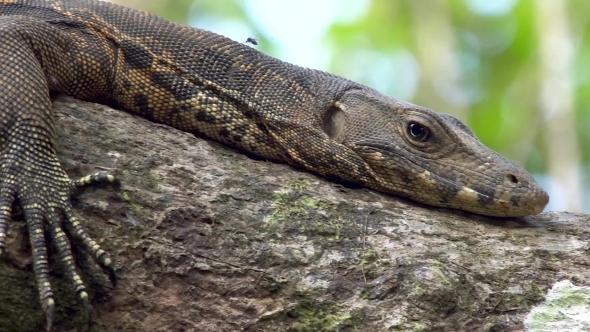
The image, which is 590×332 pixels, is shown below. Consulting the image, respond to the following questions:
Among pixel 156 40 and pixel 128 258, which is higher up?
pixel 156 40

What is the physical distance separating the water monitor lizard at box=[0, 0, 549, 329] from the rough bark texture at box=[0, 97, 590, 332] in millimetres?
291

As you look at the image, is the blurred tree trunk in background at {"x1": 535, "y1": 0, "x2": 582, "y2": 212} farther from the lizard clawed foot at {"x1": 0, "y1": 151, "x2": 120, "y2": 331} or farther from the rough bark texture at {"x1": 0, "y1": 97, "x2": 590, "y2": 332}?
the lizard clawed foot at {"x1": 0, "y1": 151, "x2": 120, "y2": 331}

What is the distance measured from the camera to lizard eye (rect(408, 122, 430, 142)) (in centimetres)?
549

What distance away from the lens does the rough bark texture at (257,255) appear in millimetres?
3957

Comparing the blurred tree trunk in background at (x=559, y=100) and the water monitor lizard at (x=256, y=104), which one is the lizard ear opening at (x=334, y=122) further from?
the blurred tree trunk in background at (x=559, y=100)

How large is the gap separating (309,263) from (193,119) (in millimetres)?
1711

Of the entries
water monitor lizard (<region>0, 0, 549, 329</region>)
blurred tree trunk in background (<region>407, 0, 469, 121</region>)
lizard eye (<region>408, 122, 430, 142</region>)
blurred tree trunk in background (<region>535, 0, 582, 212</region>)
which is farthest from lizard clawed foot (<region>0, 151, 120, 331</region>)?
blurred tree trunk in background (<region>407, 0, 469, 121</region>)

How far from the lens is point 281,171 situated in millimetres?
5133

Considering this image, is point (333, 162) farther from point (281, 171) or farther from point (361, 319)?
point (361, 319)

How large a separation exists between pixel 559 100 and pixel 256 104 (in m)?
10.5

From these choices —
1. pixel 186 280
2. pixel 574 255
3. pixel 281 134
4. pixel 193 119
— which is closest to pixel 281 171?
pixel 281 134

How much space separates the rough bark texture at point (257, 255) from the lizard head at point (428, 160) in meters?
0.21

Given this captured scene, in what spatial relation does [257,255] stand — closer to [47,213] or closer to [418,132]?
[47,213]

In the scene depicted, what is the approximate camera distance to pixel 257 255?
14.0 feet
